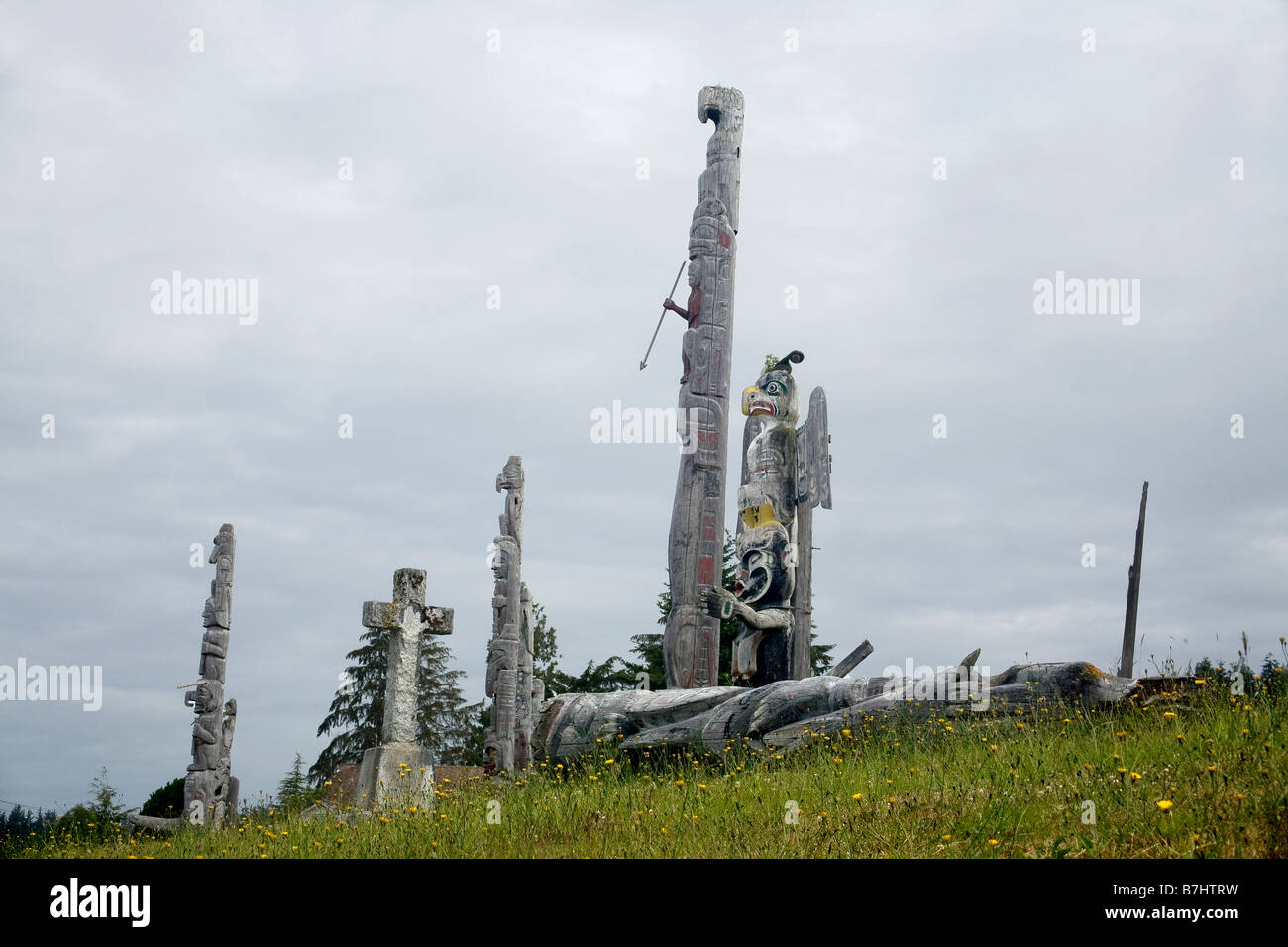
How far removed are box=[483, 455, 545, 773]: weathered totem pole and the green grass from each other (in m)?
9.70

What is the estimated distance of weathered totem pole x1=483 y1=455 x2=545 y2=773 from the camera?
1980 cm

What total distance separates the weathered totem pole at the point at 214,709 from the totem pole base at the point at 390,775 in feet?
31.4

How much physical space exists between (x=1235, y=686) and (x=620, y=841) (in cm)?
468

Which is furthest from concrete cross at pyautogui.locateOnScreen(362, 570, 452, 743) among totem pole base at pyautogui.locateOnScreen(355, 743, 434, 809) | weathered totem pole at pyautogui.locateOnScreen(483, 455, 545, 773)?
weathered totem pole at pyautogui.locateOnScreen(483, 455, 545, 773)

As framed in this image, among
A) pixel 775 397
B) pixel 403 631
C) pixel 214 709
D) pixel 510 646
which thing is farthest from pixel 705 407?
pixel 214 709

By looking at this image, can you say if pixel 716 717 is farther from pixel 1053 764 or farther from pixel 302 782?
pixel 302 782

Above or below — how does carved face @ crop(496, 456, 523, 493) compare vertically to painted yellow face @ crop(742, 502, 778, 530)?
above

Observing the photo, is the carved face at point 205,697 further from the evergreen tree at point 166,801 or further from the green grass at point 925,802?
the green grass at point 925,802

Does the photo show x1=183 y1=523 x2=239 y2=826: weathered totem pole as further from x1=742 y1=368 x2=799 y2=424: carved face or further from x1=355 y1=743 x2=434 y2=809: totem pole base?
x1=742 y1=368 x2=799 y2=424: carved face

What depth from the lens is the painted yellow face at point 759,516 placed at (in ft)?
45.6

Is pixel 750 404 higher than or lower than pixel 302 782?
higher

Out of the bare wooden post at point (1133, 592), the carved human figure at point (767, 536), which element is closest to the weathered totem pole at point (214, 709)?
the carved human figure at point (767, 536)
